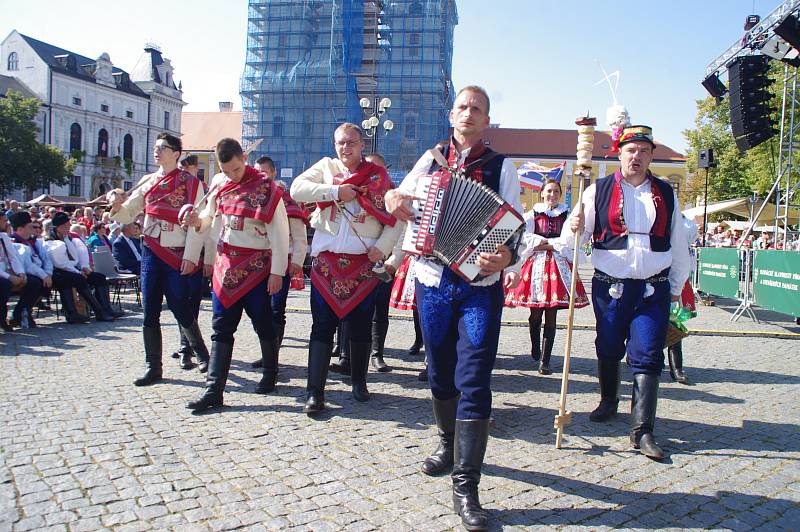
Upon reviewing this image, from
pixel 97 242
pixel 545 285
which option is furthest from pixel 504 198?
pixel 97 242

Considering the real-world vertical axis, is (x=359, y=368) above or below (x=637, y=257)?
below

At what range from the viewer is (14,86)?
61.6 m

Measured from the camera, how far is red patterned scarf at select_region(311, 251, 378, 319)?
4.98 m

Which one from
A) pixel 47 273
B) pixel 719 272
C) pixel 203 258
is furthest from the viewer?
pixel 719 272

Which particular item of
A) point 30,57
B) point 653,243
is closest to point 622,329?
point 653,243

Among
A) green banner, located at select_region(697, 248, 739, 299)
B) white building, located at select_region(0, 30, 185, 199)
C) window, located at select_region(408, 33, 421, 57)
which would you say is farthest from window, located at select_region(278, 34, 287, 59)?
green banner, located at select_region(697, 248, 739, 299)

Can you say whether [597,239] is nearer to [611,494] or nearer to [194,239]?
[611,494]

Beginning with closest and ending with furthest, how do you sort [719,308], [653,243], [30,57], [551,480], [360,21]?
[551,480] → [653,243] → [719,308] → [360,21] → [30,57]

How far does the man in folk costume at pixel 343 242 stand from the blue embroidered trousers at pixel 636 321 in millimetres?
1683

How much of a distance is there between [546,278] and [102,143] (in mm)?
72984

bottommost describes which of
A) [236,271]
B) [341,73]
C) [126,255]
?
[126,255]

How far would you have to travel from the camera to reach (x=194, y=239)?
5527 millimetres

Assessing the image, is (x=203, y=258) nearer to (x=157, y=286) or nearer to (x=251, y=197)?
(x=157, y=286)

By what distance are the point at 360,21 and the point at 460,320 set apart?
59.3 meters
